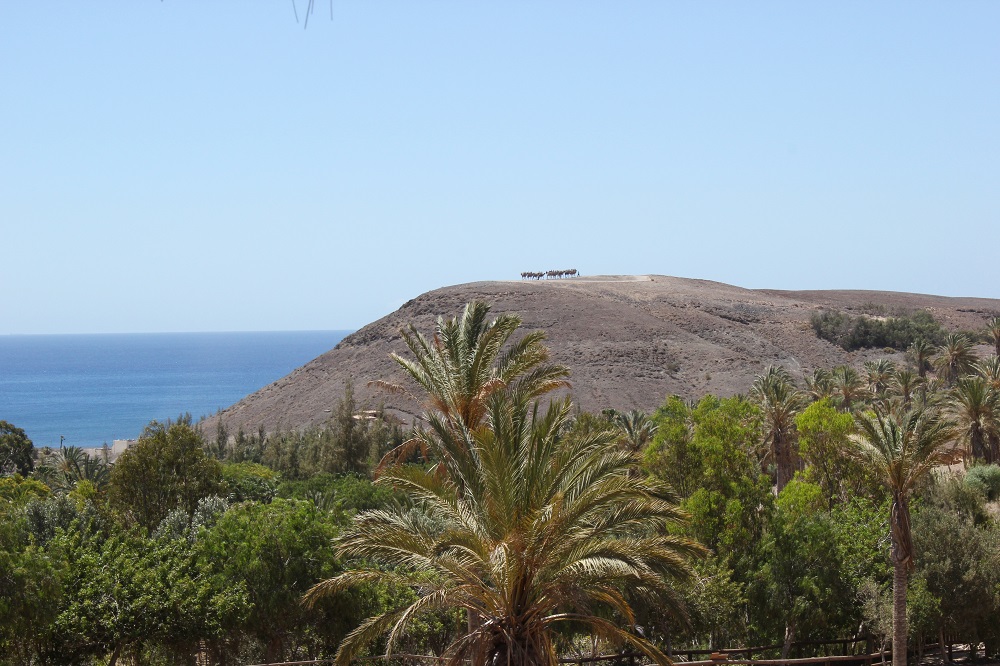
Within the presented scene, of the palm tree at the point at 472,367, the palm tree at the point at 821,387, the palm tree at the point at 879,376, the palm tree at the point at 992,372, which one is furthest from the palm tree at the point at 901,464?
the palm tree at the point at 879,376

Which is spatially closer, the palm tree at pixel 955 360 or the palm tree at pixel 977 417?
the palm tree at pixel 977 417

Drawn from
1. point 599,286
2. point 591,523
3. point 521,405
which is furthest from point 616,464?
point 599,286

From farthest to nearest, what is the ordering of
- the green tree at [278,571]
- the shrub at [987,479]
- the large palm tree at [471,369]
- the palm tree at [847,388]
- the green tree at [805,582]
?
the palm tree at [847,388], the shrub at [987,479], the green tree at [805,582], the green tree at [278,571], the large palm tree at [471,369]

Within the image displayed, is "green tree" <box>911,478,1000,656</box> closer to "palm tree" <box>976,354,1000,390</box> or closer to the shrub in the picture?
the shrub

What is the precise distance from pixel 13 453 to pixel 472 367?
5769 centimetres

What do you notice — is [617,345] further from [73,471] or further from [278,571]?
[278,571]

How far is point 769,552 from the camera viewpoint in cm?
2478

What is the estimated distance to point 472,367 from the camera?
19594 mm

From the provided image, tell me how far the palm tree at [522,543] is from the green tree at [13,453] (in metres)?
57.5

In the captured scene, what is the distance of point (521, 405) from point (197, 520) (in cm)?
1268

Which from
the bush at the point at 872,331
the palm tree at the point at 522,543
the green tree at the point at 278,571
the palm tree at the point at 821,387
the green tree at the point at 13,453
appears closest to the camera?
the palm tree at the point at 522,543

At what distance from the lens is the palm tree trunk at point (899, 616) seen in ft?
67.9

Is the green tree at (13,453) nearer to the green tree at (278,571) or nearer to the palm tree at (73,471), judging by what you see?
the palm tree at (73,471)

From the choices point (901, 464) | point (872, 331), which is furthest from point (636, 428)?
point (872, 331)
